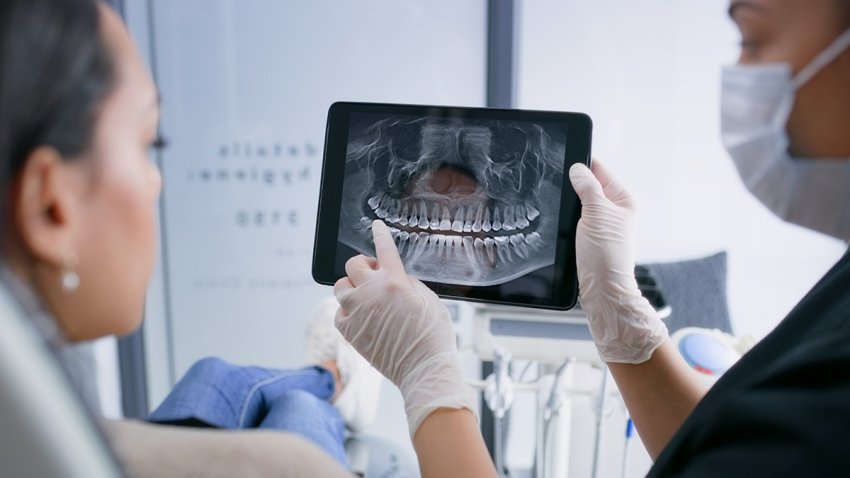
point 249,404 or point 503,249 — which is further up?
point 503,249

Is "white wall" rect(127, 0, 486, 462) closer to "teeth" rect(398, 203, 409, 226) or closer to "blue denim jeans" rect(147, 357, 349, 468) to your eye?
"blue denim jeans" rect(147, 357, 349, 468)

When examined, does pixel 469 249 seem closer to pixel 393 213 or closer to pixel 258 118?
pixel 393 213

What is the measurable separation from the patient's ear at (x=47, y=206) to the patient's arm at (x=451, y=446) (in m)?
0.44

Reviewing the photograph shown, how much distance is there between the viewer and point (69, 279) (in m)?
0.44

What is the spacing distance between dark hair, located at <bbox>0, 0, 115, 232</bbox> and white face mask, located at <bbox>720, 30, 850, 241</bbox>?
632 mm

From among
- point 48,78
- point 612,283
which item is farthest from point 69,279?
point 612,283

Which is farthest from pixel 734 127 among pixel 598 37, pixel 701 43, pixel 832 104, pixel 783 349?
pixel 701 43

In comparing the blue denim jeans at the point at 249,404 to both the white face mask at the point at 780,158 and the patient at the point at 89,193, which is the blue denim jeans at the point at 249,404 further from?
the white face mask at the point at 780,158

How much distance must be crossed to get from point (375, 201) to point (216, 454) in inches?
17.7

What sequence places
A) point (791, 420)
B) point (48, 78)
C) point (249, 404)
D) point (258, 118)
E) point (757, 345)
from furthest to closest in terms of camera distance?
point (258, 118)
point (249, 404)
point (757, 345)
point (791, 420)
point (48, 78)

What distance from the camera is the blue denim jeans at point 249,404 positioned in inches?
48.0

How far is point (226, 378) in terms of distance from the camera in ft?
4.52

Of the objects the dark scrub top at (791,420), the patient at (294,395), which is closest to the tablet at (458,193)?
the dark scrub top at (791,420)

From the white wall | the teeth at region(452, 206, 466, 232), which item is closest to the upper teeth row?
the teeth at region(452, 206, 466, 232)
